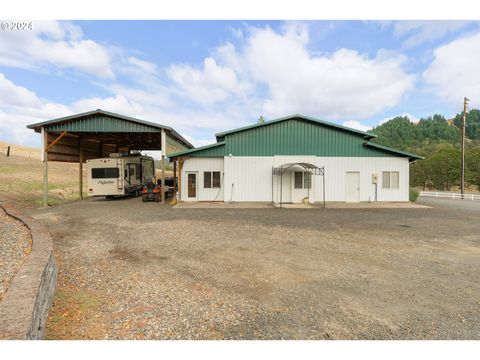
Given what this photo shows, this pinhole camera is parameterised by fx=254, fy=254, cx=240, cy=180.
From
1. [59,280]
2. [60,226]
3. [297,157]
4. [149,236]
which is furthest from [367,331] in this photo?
[297,157]

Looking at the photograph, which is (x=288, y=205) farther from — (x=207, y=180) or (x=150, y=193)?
(x=150, y=193)

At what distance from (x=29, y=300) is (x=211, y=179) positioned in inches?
607

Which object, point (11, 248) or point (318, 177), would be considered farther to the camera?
point (318, 177)

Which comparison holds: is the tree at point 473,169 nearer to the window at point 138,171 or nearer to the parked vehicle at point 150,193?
the parked vehicle at point 150,193

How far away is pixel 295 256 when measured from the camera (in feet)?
22.5

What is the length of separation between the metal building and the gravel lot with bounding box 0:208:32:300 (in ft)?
35.4

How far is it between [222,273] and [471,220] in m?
13.5

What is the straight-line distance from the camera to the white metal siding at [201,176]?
1859 centimetres

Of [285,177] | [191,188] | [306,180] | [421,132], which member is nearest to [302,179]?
[306,180]

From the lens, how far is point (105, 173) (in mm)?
19594

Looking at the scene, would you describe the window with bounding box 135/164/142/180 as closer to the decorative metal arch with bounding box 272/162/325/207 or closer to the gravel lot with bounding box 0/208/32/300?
the decorative metal arch with bounding box 272/162/325/207

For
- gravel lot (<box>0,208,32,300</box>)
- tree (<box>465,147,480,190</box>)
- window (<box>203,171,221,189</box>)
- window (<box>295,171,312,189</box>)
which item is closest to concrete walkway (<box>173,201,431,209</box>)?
window (<box>203,171,221,189</box>)

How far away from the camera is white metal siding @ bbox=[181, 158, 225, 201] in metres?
18.6

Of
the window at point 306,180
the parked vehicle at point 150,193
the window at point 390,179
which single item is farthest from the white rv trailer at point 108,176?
the window at point 390,179
